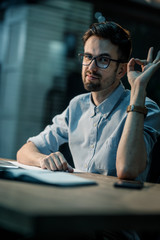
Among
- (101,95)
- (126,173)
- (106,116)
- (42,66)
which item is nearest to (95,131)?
(106,116)

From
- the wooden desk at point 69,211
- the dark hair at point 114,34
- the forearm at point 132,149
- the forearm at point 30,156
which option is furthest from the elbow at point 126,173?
the dark hair at point 114,34

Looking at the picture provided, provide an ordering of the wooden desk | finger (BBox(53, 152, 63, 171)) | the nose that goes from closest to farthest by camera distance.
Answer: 1. the wooden desk
2. finger (BBox(53, 152, 63, 171))
3. the nose

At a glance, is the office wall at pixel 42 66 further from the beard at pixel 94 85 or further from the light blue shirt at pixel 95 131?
the beard at pixel 94 85

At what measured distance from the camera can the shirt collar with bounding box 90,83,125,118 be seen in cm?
222

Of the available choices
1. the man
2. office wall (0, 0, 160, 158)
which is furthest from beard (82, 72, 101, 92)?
office wall (0, 0, 160, 158)

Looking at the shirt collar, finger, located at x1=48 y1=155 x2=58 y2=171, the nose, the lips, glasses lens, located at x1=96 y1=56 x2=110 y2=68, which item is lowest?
finger, located at x1=48 y1=155 x2=58 y2=171

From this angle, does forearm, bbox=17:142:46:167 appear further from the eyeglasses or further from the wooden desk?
the wooden desk

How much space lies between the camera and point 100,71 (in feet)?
7.39

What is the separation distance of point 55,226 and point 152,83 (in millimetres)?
3602

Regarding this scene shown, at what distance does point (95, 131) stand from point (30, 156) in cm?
46

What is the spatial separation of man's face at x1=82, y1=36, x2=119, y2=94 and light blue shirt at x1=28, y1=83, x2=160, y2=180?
0.08m

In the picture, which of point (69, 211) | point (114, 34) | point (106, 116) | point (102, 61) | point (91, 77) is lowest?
point (69, 211)

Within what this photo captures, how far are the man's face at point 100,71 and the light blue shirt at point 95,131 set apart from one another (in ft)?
0.27

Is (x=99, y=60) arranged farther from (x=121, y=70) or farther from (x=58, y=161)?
(x=58, y=161)
